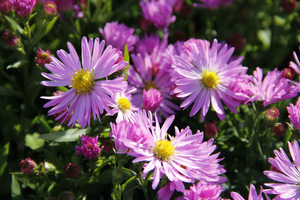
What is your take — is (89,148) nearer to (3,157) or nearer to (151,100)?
(151,100)

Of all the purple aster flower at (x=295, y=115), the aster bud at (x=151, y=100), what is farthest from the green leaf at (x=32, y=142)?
the purple aster flower at (x=295, y=115)

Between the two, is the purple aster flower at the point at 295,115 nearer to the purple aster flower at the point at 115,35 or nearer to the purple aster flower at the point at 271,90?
the purple aster flower at the point at 271,90

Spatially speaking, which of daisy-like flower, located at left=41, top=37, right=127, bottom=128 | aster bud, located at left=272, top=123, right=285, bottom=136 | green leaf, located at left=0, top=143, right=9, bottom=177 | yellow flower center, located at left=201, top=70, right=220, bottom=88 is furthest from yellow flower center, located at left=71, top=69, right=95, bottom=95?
aster bud, located at left=272, top=123, right=285, bottom=136

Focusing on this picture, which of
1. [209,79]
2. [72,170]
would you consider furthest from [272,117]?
[72,170]

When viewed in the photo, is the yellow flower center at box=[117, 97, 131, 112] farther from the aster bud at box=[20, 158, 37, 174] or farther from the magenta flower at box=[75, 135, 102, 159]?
the aster bud at box=[20, 158, 37, 174]

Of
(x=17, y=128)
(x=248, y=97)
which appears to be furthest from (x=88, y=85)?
(x=248, y=97)

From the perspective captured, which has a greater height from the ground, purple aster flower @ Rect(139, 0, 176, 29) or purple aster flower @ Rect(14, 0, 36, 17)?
purple aster flower @ Rect(139, 0, 176, 29)
